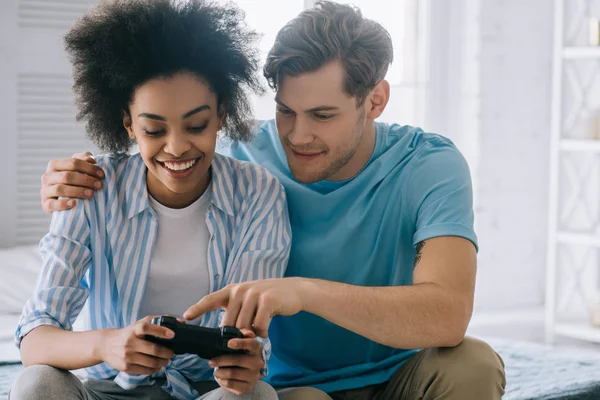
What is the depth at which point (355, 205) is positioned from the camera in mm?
1902

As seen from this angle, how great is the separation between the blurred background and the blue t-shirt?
69.6 inches

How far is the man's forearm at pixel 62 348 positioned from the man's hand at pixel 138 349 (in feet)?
0.15

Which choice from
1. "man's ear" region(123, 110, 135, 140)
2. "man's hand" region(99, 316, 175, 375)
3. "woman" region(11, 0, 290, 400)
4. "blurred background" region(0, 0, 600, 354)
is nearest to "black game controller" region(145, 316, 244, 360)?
"man's hand" region(99, 316, 175, 375)

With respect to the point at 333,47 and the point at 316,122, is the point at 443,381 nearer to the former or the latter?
the point at 316,122

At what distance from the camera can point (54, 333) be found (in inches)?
59.6

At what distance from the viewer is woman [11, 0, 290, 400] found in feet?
5.35

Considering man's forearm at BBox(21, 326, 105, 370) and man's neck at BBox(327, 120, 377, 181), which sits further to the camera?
man's neck at BBox(327, 120, 377, 181)

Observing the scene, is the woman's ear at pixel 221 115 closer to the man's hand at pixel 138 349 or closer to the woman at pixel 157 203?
the woman at pixel 157 203

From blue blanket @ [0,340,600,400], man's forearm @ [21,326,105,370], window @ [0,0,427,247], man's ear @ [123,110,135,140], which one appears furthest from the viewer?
window @ [0,0,427,247]

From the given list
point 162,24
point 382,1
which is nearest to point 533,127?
point 382,1

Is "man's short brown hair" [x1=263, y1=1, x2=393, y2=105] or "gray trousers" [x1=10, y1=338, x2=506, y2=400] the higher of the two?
"man's short brown hair" [x1=263, y1=1, x2=393, y2=105]

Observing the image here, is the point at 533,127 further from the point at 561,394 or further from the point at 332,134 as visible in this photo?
the point at 332,134

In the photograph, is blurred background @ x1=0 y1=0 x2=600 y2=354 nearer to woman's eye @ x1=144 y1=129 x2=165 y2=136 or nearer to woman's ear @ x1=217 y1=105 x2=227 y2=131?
woman's ear @ x1=217 y1=105 x2=227 y2=131

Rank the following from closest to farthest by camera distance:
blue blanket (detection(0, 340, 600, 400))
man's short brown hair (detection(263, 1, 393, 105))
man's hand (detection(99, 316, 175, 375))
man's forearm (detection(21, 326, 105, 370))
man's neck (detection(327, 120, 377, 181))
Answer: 1. man's hand (detection(99, 316, 175, 375))
2. man's forearm (detection(21, 326, 105, 370))
3. man's short brown hair (detection(263, 1, 393, 105))
4. man's neck (detection(327, 120, 377, 181))
5. blue blanket (detection(0, 340, 600, 400))
